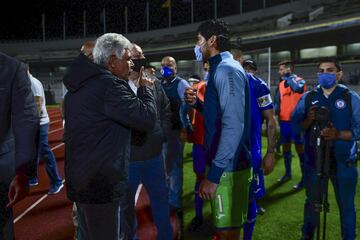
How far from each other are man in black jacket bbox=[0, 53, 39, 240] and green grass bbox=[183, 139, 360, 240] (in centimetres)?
258

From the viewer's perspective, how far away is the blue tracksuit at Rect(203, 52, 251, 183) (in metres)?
2.37

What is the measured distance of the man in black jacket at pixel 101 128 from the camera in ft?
7.57

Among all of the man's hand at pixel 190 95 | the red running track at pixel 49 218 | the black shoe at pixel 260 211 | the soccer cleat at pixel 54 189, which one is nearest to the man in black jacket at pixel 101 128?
the man's hand at pixel 190 95

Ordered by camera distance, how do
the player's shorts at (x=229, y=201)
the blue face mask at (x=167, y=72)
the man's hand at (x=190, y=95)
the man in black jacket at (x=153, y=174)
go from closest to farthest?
the player's shorts at (x=229, y=201), the man in black jacket at (x=153, y=174), the man's hand at (x=190, y=95), the blue face mask at (x=167, y=72)

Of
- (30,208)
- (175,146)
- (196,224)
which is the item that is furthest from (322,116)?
(30,208)

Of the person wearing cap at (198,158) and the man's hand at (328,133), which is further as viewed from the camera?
the person wearing cap at (198,158)

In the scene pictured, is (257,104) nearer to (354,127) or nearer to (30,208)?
(354,127)

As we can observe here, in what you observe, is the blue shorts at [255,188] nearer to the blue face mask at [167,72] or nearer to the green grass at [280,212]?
the green grass at [280,212]

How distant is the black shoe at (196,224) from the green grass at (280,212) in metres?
0.09

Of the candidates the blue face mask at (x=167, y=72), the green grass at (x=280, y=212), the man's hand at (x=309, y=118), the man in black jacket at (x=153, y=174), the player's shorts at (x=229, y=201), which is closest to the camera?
the player's shorts at (x=229, y=201)

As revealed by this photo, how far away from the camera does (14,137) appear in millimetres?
2219

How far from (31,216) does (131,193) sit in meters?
2.29

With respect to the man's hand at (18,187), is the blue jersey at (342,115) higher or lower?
higher

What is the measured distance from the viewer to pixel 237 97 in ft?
7.85
